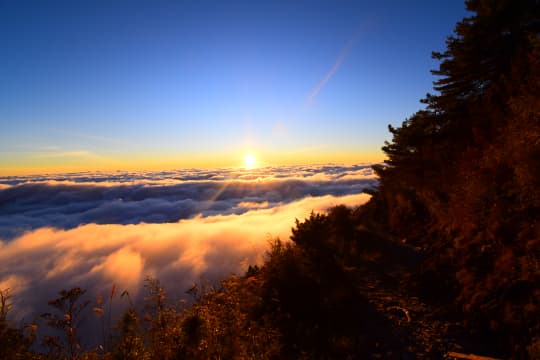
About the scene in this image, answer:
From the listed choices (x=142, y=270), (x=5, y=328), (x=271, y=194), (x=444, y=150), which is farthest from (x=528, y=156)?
(x=271, y=194)

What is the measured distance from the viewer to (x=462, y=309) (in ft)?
15.4

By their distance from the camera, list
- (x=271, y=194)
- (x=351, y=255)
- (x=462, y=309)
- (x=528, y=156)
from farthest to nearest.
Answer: (x=271, y=194)
(x=351, y=255)
(x=528, y=156)
(x=462, y=309)

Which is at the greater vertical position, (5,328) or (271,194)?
(5,328)

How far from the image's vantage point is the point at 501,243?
498 centimetres

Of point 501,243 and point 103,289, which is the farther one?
point 103,289

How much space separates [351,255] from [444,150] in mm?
5660

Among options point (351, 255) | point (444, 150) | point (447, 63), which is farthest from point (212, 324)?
point (447, 63)

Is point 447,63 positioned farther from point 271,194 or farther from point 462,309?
point 271,194

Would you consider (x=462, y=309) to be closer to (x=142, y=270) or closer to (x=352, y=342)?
(x=352, y=342)

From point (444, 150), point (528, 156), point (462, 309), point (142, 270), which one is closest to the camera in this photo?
point (462, 309)

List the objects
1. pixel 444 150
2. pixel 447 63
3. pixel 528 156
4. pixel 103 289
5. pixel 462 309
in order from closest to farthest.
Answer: pixel 462 309, pixel 528 156, pixel 444 150, pixel 447 63, pixel 103 289

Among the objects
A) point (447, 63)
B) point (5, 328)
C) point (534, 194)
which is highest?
point (447, 63)

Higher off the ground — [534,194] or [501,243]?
[534,194]

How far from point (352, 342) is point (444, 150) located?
876 cm
